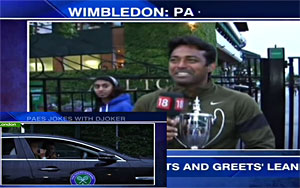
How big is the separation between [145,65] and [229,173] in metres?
1.04

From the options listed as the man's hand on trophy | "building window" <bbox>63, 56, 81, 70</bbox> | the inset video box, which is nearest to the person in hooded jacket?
the inset video box

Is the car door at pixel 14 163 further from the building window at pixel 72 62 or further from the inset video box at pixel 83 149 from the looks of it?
the building window at pixel 72 62

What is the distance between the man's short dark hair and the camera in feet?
9.25

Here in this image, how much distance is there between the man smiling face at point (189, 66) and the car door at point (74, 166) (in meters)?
0.77

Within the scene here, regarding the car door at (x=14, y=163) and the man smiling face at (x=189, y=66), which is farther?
the car door at (x=14, y=163)

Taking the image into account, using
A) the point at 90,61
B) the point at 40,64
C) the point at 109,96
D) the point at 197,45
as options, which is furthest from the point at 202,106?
the point at 40,64

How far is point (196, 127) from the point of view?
111 inches

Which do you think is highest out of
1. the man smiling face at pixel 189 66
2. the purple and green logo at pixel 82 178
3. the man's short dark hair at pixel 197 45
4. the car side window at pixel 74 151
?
the man's short dark hair at pixel 197 45

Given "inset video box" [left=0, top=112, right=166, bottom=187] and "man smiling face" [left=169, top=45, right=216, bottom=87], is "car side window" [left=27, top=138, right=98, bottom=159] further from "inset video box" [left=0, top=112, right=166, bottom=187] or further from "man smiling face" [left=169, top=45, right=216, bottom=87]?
"man smiling face" [left=169, top=45, right=216, bottom=87]

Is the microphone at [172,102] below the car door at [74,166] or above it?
above

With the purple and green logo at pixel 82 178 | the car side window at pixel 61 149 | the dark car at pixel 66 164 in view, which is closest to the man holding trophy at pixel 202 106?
the dark car at pixel 66 164

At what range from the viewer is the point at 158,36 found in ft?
9.22

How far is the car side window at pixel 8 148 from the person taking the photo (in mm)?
2936

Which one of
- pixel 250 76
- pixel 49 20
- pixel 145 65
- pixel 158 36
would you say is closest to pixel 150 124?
pixel 145 65
